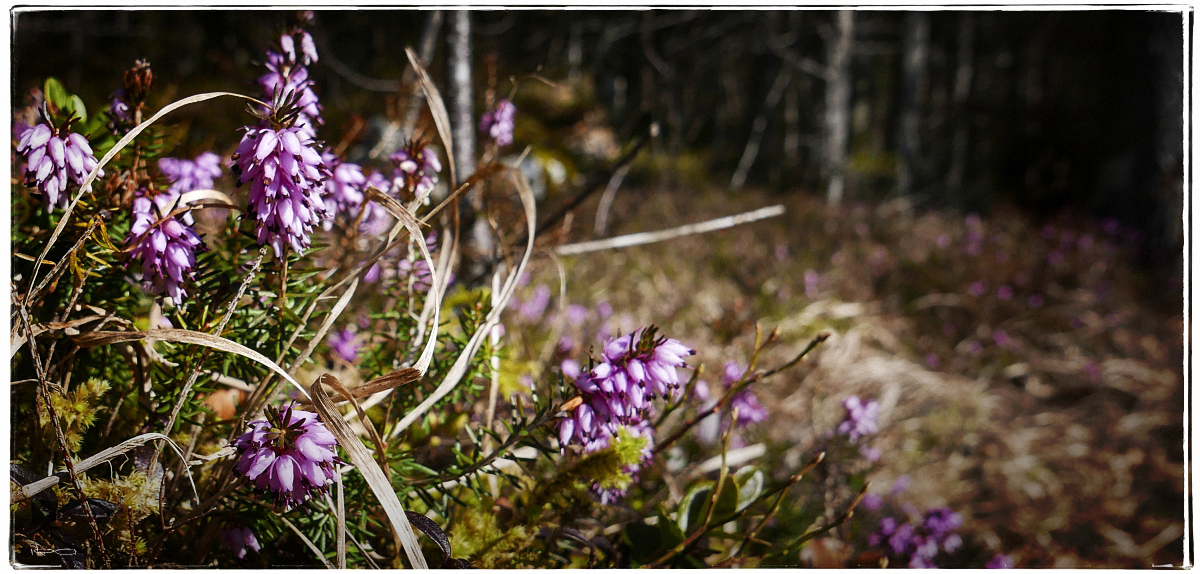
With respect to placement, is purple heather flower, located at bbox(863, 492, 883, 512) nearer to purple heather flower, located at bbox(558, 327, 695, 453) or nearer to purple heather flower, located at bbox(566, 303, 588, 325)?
Result: purple heather flower, located at bbox(566, 303, 588, 325)

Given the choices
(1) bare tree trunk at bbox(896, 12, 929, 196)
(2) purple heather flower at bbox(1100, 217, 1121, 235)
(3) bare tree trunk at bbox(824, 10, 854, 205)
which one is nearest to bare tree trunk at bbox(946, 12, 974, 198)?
(1) bare tree trunk at bbox(896, 12, 929, 196)

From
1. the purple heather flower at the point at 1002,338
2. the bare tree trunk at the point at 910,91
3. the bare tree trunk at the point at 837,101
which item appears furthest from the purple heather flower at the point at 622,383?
the bare tree trunk at the point at 910,91

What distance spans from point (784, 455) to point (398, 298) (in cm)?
186

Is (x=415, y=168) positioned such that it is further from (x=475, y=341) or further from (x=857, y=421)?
(x=857, y=421)

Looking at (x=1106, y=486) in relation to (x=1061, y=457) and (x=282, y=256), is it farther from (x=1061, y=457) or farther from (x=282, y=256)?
(x=282, y=256)

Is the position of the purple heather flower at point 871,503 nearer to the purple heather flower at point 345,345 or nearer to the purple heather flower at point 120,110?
the purple heather flower at point 345,345

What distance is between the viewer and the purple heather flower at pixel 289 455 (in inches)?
27.4

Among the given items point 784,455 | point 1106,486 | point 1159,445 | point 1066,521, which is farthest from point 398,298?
point 1159,445

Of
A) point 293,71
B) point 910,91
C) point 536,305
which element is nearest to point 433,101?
point 293,71

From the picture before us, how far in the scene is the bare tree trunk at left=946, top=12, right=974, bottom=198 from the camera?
14.5 meters

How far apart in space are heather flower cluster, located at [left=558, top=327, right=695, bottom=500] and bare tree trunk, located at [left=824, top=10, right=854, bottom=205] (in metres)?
8.82

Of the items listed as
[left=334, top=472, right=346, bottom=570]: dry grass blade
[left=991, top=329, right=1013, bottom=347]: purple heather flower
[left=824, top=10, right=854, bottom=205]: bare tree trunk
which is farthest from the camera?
[left=824, top=10, right=854, bottom=205]: bare tree trunk

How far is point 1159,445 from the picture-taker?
339 cm

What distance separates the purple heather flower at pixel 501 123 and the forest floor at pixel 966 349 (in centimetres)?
71
